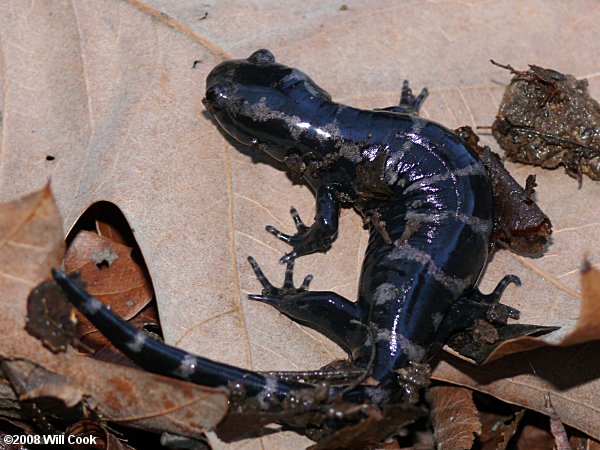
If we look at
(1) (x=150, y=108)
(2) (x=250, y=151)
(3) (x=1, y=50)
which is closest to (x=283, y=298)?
(2) (x=250, y=151)

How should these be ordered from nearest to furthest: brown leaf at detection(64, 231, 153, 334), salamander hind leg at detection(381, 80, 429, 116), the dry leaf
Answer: the dry leaf → brown leaf at detection(64, 231, 153, 334) → salamander hind leg at detection(381, 80, 429, 116)

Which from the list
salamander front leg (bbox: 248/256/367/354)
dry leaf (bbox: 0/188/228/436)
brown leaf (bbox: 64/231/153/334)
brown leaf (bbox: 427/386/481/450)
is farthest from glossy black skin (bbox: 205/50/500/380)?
dry leaf (bbox: 0/188/228/436)

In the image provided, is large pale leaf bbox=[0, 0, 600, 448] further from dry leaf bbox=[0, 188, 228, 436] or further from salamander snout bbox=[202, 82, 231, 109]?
dry leaf bbox=[0, 188, 228, 436]

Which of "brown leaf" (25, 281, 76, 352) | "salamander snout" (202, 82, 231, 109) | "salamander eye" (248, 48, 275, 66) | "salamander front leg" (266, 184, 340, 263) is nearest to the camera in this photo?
"brown leaf" (25, 281, 76, 352)

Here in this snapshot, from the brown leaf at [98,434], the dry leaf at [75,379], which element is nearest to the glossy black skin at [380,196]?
the dry leaf at [75,379]

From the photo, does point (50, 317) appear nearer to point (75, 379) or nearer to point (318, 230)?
point (75, 379)

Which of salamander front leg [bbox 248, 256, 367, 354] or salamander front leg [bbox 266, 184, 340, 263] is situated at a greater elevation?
salamander front leg [bbox 266, 184, 340, 263]
